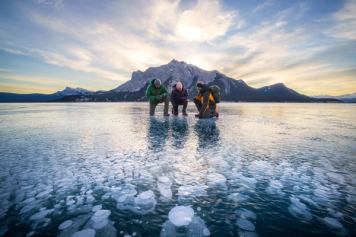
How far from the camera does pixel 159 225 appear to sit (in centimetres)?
218

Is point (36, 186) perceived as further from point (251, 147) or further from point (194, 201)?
point (251, 147)

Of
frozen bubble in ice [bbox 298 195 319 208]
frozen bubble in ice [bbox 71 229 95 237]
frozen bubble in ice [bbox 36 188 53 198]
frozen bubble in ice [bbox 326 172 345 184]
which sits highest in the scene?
frozen bubble in ice [bbox 326 172 345 184]

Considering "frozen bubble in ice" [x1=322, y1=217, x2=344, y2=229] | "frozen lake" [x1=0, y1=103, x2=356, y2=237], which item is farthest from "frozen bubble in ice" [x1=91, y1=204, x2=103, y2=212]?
"frozen bubble in ice" [x1=322, y1=217, x2=344, y2=229]

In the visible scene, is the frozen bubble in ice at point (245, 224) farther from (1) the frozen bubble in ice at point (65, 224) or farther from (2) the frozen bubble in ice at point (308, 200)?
(1) the frozen bubble in ice at point (65, 224)

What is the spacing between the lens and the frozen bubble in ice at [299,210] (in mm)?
2351

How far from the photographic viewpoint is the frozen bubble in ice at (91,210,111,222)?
7.59 feet

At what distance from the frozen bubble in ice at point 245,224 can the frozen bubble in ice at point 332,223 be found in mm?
851

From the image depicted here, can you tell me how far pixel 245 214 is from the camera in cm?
239

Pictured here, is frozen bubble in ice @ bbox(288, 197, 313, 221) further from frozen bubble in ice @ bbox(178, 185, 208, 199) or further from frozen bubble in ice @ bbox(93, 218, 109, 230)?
frozen bubble in ice @ bbox(93, 218, 109, 230)

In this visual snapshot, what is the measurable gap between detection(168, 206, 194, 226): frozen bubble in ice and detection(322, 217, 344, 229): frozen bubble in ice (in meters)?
1.55

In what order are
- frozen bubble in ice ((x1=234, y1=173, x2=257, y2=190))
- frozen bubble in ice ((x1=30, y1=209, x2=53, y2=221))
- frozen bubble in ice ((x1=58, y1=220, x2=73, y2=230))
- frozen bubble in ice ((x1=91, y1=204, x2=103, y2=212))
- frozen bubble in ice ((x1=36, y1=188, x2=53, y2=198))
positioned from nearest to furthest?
1. frozen bubble in ice ((x1=58, y1=220, x2=73, y2=230))
2. frozen bubble in ice ((x1=30, y1=209, x2=53, y2=221))
3. frozen bubble in ice ((x1=91, y1=204, x2=103, y2=212))
4. frozen bubble in ice ((x1=36, y1=188, x2=53, y2=198))
5. frozen bubble in ice ((x1=234, y1=173, x2=257, y2=190))

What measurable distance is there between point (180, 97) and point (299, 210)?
595 inches

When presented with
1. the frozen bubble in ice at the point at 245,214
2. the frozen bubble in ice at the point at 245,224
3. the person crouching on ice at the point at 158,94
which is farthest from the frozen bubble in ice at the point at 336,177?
the person crouching on ice at the point at 158,94

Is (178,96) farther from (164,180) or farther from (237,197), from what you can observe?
(237,197)
